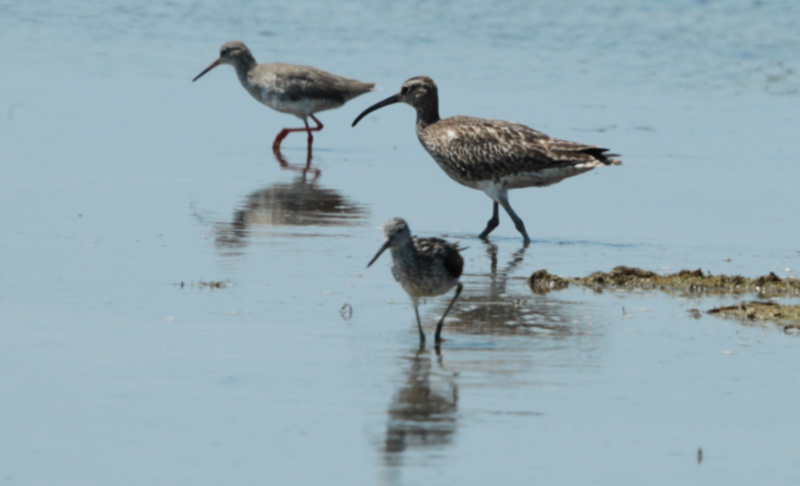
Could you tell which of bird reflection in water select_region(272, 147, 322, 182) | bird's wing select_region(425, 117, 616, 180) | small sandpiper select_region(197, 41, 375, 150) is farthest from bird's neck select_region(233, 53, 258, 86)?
bird's wing select_region(425, 117, 616, 180)

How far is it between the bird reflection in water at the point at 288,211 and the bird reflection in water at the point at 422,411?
391 cm

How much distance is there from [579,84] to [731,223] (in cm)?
1015

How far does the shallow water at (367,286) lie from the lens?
6.30 metres

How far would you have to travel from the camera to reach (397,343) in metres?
8.23

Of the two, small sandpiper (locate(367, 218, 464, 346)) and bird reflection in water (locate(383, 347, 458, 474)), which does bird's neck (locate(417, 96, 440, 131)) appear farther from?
bird reflection in water (locate(383, 347, 458, 474))

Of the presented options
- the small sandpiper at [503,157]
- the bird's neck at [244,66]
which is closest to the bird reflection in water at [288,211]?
the small sandpiper at [503,157]

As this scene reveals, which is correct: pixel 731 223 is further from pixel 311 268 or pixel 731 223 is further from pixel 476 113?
pixel 476 113

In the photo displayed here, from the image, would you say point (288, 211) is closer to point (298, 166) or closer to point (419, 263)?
point (298, 166)

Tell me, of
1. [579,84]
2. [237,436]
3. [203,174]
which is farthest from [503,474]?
[579,84]

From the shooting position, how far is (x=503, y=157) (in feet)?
41.9

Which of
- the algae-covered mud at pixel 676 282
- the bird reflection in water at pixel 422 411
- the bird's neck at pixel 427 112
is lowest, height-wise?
the bird reflection in water at pixel 422 411

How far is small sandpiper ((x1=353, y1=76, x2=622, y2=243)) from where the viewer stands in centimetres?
1258

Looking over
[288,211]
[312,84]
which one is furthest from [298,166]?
[288,211]

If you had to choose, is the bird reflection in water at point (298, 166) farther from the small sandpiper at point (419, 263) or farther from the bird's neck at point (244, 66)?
the small sandpiper at point (419, 263)
